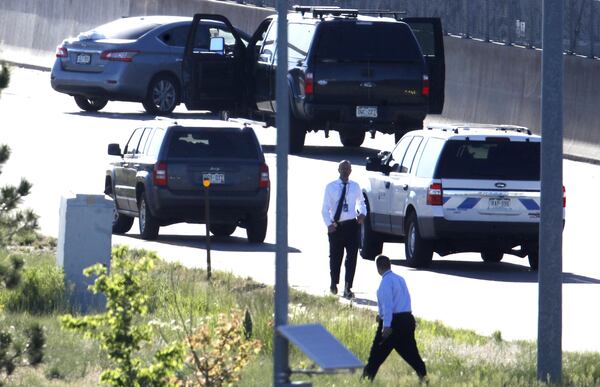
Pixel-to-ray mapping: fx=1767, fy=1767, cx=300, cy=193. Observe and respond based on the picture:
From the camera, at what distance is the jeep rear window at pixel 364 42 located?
28766 mm

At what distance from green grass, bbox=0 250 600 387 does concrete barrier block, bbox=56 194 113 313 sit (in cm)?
30

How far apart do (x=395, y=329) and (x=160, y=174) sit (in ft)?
32.2

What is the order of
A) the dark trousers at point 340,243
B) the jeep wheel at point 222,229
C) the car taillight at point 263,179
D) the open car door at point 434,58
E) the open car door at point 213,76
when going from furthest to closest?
the open car door at point 213,76 < the open car door at point 434,58 < the jeep wheel at point 222,229 < the car taillight at point 263,179 < the dark trousers at point 340,243

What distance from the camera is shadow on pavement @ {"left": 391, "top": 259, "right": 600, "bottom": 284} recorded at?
1898cm

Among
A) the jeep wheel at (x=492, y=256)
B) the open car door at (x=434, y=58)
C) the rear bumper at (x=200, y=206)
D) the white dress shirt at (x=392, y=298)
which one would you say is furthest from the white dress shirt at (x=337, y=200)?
the open car door at (x=434, y=58)

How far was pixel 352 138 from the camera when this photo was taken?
103ft

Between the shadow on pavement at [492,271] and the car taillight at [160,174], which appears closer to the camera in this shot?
the shadow on pavement at [492,271]

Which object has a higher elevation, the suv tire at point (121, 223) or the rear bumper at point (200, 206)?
the rear bumper at point (200, 206)

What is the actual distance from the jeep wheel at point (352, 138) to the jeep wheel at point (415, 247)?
36.5 feet

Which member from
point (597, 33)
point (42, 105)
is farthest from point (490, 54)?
point (42, 105)

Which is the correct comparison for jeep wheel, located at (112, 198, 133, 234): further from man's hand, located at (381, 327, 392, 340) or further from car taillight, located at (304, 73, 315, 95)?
man's hand, located at (381, 327, 392, 340)

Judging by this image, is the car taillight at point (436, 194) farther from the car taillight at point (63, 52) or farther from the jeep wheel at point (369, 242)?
the car taillight at point (63, 52)

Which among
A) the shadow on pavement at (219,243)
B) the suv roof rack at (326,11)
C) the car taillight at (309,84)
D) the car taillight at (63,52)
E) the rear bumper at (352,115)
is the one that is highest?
the suv roof rack at (326,11)

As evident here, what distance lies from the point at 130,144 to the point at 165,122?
1.23 metres
